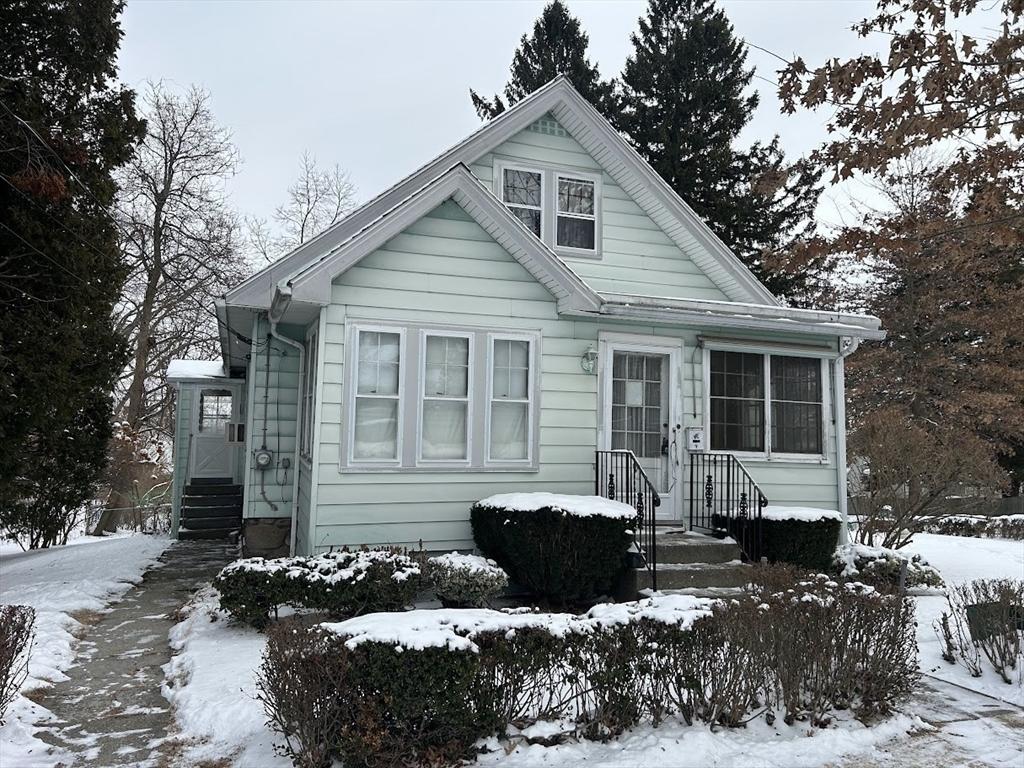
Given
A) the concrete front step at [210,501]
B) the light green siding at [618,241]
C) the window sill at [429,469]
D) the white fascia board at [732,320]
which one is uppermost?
the light green siding at [618,241]

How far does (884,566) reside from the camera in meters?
9.21

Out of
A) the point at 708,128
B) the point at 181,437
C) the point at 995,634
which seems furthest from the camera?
the point at 708,128

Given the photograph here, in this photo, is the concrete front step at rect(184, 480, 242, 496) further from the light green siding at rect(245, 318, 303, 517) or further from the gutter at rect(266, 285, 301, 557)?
the gutter at rect(266, 285, 301, 557)

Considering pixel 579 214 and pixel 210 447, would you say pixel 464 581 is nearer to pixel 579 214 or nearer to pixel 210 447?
pixel 579 214

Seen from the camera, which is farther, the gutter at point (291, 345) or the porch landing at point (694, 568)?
the gutter at point (291, 345)

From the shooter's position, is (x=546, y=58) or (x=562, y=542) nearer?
(x=562, y=542)

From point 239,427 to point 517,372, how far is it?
29.0 feet

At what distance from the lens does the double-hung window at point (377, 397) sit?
25.2 ft

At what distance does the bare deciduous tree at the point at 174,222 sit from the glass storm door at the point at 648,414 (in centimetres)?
1550

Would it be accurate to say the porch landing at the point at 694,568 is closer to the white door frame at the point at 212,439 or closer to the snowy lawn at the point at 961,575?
the snowy lawn at the point at 961,575

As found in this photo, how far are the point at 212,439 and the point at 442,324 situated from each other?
9.62 m

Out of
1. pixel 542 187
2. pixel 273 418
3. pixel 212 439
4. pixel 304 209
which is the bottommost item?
pixel 212 439

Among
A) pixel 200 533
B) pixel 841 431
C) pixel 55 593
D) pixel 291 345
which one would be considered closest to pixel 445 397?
pixel 291 345

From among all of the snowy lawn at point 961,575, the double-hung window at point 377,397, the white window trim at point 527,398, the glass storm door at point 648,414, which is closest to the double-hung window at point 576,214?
the glass storm door at point 648,414
